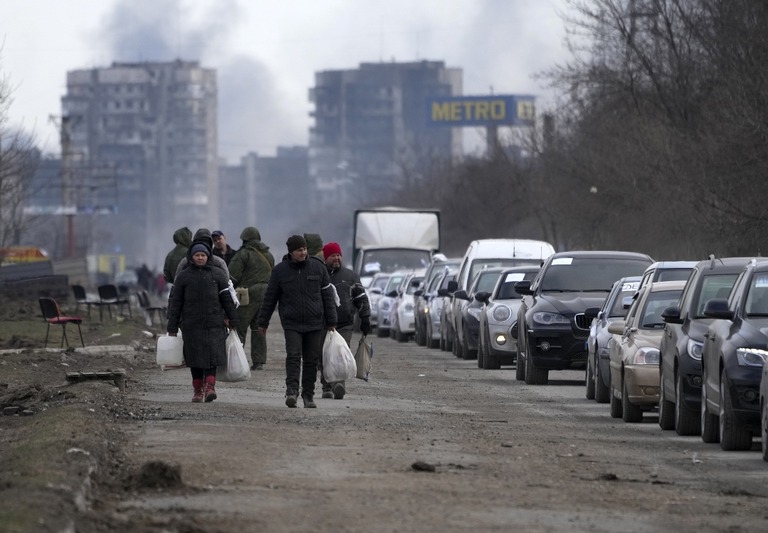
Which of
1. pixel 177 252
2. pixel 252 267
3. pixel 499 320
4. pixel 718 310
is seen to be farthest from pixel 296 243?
pixel 499 320

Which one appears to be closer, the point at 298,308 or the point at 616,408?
the point at 298,308

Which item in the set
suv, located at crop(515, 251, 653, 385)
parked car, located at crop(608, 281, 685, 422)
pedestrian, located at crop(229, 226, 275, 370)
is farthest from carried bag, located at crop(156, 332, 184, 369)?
pedestrian, located at crop(229, 226, 275, 370)

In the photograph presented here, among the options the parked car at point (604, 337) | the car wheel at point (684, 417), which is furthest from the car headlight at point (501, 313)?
the car wheel at point (684, 417)

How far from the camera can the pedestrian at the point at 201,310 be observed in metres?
18.8

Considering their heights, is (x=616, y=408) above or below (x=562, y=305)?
below

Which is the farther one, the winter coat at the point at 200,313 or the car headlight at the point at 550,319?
the car headlight at the point at 550,319

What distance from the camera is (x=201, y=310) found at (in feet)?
61.8

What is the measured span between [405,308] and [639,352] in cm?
2526

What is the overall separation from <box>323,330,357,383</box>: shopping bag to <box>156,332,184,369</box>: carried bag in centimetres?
141

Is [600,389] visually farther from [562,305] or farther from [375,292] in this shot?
[375,292]

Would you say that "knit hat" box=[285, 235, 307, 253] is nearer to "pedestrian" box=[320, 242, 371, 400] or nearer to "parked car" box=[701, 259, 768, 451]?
"pedestrian" box=[320, 242, 371, 400]

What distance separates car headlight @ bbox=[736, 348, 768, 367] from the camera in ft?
47.3

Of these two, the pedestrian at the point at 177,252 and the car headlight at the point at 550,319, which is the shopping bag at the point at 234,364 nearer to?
the pedestrian at the point at 177,252

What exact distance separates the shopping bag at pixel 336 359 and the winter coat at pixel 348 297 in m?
0.82
